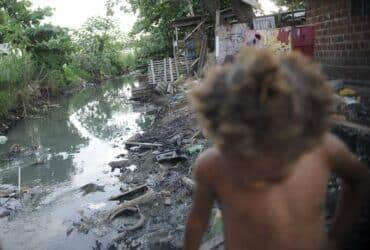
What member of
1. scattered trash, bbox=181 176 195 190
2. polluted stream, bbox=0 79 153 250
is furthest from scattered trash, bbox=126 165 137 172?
scattered trash, bbox=181 176 195 190

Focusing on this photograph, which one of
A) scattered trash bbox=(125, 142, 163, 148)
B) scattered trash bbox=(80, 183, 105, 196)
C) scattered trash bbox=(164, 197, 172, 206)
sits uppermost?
scattered trash bbox=(125, 142, 163, 148)

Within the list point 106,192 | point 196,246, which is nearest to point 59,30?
point 106,192

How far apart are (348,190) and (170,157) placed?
25.0ft

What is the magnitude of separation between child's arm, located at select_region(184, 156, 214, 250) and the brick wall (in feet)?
14.9

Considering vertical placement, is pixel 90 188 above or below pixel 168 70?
below

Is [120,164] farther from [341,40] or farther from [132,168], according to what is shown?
[341,40]

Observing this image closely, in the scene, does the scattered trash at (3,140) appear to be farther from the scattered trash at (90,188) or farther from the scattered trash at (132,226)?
the scattered trash at (132,226)

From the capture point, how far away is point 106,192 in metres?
8.63

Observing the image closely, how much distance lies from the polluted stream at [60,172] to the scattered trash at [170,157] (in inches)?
33.2

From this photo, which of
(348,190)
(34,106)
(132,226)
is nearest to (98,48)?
(34,106)

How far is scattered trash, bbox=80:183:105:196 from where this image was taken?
8.80m

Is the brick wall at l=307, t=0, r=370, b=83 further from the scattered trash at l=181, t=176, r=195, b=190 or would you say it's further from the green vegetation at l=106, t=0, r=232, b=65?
the green vegetation at l=106, t=0, r=232, b=65

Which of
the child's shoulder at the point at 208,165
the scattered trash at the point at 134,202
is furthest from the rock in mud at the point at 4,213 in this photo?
the child's shoulder at the point at 208,165

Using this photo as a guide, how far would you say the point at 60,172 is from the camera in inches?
414
